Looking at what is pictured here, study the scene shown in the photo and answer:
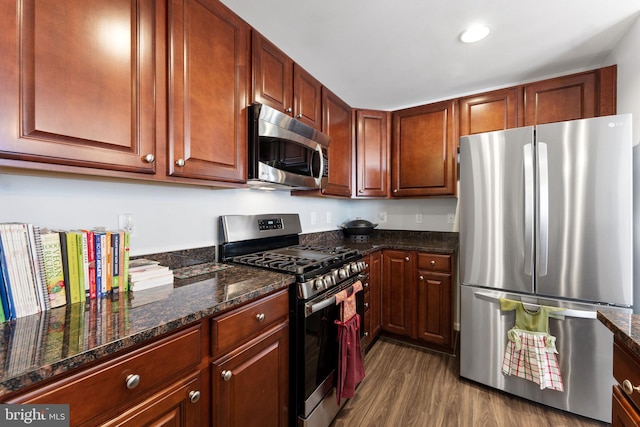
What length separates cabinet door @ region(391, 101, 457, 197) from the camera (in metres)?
2.50

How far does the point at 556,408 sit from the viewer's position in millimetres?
1736

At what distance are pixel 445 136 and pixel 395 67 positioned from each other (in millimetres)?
846

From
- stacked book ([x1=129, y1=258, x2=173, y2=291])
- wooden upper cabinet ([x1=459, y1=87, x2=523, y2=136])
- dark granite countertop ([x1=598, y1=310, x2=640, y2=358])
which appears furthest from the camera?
wooden upper cabinet ([x1=459, y1=87, x2=523, y2=136])

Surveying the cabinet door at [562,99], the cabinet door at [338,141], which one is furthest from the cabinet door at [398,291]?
the cabinet door at [562,99]

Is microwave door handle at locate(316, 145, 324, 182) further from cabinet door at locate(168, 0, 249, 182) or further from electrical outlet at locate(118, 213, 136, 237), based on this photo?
electrical outlet at locate(118, 213, 136, 237)

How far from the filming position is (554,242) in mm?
1686

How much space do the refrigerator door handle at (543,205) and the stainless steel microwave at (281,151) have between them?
4.75 feet

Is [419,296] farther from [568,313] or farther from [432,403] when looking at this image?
[568,313]

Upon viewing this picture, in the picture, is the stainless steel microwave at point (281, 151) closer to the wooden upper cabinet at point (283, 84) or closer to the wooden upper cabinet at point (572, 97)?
the wooden upper cabinet at point (283, 84)

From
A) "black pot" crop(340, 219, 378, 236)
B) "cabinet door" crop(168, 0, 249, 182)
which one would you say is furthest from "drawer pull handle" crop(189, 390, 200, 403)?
"black pot" crop(340, 219, 378, 236)

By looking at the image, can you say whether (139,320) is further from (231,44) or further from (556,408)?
(556,408)

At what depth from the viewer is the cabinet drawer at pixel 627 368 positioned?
2.49 ft

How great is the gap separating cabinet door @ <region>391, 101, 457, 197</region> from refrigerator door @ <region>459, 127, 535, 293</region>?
549 millimetres

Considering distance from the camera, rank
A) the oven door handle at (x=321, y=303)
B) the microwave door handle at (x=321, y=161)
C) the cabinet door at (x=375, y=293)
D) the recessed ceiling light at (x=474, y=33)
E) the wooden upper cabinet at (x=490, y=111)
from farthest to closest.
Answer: the cabinet door at (x=375, y=293) < the wooden upper cabinet at (x=490, y=111) < the microwave door handle at (x=321, y=161) < the recessed ceiling light at (x=474, y=33) < the oven door handle at (x=321, y=303)
